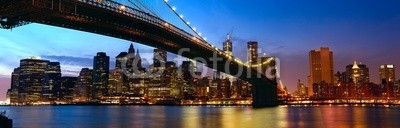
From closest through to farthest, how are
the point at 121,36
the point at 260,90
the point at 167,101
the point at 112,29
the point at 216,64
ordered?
the point at 112,29
the point at 121,36
the point at 216,64
the point at 260,90
the point at 167,101

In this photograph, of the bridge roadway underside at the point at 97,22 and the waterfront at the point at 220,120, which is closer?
the bridge roadway underside at the point at 97,22

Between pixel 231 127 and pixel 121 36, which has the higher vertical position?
pixel 121 36

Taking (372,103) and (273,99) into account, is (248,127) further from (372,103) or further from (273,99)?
(372,103)

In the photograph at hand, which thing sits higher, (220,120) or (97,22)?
(97,22)

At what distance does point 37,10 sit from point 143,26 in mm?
17495

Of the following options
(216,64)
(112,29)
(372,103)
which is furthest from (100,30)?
(372,103)

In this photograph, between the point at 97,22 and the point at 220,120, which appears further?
the point at 220,120

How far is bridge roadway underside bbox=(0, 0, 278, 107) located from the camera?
20.8 metres

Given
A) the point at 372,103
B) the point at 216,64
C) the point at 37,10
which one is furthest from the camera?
the point at 372,103

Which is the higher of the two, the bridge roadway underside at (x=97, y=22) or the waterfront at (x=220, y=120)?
the bridge roadway underside at (x=97, y=22)

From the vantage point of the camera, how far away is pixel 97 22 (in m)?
34.6

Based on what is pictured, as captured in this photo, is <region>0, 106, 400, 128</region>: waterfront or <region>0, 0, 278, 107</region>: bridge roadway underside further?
<region>0, 106, 400, 128</region>: waterfront

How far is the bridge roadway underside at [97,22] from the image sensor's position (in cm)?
2075

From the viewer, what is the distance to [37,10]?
66.8 ft
